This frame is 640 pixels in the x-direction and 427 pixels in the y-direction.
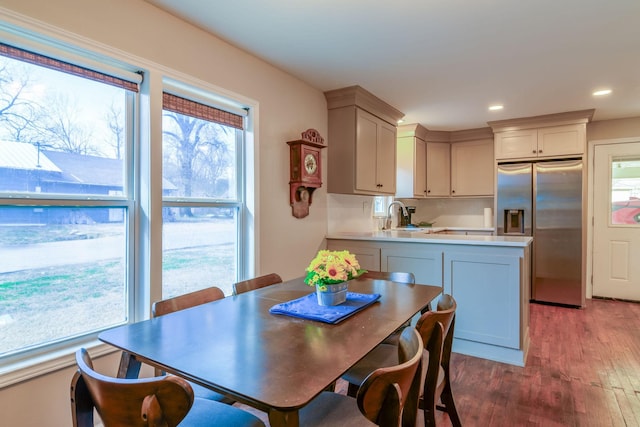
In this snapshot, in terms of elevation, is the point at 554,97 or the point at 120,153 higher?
the point at 554,97

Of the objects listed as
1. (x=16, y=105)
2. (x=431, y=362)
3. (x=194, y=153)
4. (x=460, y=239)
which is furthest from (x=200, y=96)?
(x=460, y=239)

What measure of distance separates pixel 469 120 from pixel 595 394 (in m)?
3.35

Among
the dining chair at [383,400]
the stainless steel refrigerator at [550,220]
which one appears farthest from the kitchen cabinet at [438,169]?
the dining chair at [383,400]

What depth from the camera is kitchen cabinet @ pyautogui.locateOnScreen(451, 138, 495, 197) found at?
5145 mm

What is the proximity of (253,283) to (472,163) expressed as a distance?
4.25 metres

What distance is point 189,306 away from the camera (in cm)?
176

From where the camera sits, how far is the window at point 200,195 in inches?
88.6

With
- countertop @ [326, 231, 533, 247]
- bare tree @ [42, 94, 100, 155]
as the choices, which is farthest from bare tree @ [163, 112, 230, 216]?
countertop @ [326, 231, 533, 247]

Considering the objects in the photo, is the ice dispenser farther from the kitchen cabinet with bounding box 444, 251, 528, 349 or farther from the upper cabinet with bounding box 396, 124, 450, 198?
the kitchen cabinet with bounding box 444, 251, 528, 349

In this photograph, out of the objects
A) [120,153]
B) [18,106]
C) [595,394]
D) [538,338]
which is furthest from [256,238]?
[538,338]

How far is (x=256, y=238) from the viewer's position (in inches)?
109

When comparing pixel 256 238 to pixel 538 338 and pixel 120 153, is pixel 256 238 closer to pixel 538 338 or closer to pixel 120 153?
pixel 120 153

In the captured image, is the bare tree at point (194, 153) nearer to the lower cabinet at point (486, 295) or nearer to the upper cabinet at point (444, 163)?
the lower cabinet at point (486, 295)

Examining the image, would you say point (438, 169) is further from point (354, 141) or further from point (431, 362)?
point (431, 362)
